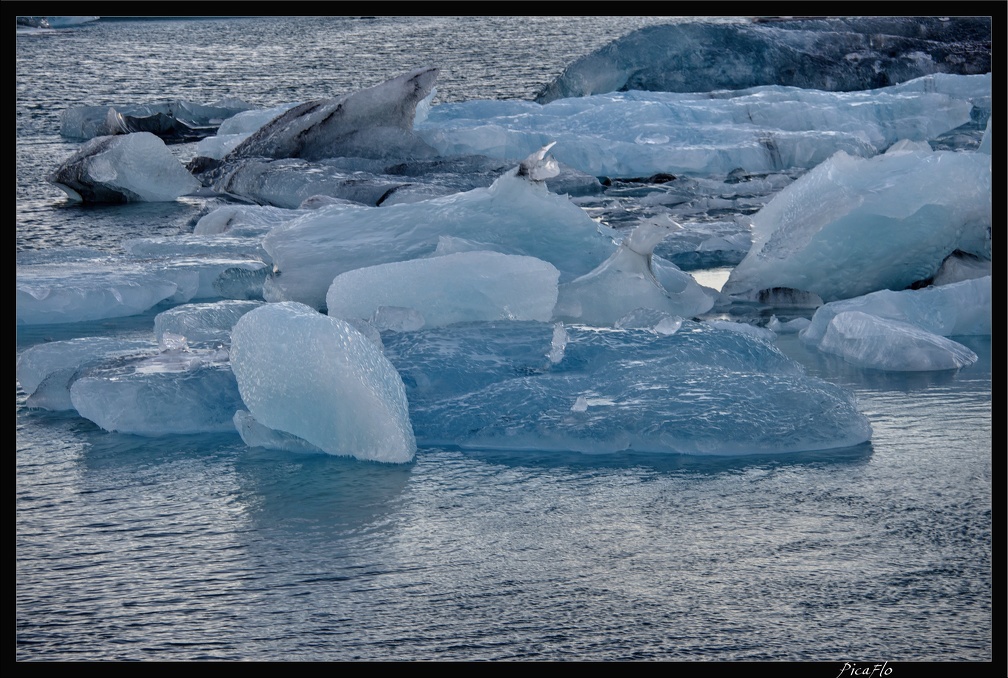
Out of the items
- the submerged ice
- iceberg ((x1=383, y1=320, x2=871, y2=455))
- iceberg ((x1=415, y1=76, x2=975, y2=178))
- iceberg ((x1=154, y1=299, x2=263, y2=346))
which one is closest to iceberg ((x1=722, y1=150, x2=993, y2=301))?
the submerged ice

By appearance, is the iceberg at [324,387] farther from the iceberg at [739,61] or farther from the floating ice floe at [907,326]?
the iceberg at [739,61]

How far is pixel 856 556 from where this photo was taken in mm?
2418

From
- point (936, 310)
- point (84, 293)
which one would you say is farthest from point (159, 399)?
point (936, 310)

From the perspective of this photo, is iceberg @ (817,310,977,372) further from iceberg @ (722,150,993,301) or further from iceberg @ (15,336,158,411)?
iceberg @ (15,336,158,411)

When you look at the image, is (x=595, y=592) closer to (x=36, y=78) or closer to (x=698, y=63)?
(x=698, y=63)

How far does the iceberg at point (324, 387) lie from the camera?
3.07 meters

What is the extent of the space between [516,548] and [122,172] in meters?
6.08

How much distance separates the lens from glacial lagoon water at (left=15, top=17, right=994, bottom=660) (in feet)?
6.88

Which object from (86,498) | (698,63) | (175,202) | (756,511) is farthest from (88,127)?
(756,511)

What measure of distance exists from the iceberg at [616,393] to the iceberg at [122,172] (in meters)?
4.59

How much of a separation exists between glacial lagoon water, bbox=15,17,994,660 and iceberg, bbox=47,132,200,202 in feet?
14.5

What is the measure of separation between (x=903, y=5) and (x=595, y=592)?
170cm

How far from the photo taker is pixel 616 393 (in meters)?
3.35

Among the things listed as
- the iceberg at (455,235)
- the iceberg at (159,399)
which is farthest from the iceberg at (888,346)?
the iceberg at (159,399)
